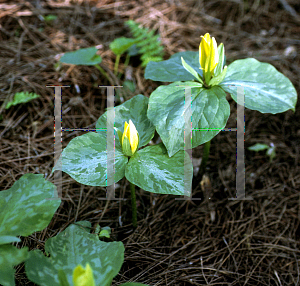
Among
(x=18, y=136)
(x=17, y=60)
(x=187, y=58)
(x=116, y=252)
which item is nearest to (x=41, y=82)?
(x=17, y=60)

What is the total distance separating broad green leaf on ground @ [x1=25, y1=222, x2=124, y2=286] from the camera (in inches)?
50.7

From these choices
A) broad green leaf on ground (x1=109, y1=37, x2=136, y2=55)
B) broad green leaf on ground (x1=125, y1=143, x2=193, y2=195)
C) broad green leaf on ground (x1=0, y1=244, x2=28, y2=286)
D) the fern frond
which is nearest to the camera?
broad green leaf on ground (x1=0, y1=244, x2=28, y2=286)

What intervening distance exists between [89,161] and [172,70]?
2.81ft

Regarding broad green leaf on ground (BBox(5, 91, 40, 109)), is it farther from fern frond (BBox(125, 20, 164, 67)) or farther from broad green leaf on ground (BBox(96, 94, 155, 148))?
fern frond (BBox(125, 20, 164, 67))

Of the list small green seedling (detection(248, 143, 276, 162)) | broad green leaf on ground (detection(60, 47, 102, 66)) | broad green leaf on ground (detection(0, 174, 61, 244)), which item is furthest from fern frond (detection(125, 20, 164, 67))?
broad green leaf on ground (detection(0, 174, 61, 244))

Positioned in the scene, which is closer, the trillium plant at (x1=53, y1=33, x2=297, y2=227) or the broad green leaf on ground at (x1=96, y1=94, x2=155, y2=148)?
the trillium plant at (x1=53, y1=33, x2=297, y2=227)

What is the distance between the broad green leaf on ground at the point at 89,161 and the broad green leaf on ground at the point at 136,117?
4.1 inches

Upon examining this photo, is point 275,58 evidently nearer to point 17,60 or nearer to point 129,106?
point 129,106

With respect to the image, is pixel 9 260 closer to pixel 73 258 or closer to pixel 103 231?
pixel 73 258

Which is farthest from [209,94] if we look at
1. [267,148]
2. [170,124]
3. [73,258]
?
[73,258]

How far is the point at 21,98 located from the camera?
7.95 ft

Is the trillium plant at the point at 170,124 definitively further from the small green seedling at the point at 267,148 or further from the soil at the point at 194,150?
the small green seedling at the point at 267,148

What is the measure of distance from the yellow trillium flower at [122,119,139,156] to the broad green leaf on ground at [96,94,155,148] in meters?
0.12

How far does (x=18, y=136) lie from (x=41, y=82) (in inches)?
23.7
